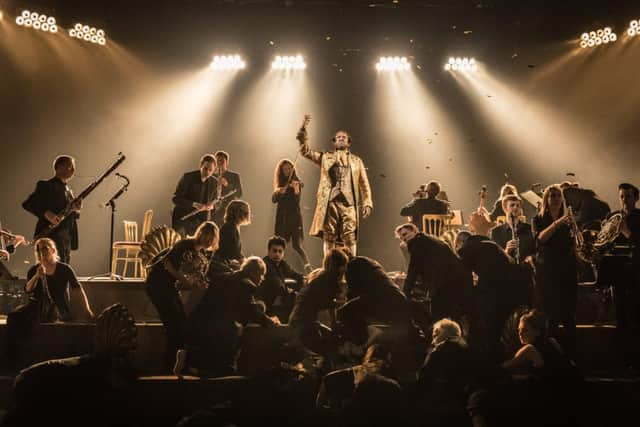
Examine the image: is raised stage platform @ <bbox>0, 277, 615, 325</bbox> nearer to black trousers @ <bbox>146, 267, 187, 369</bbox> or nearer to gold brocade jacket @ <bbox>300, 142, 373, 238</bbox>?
black trousers @ <bbox>146, 267, 187, 369</bbox>

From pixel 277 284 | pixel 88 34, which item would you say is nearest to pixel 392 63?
pixel 88 34

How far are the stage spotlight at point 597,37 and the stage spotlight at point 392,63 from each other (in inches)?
125

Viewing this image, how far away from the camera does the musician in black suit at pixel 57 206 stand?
6.07 m

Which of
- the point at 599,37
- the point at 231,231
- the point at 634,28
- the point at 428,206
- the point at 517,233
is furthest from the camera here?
the point at 599,37

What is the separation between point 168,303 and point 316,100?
7.67 metres

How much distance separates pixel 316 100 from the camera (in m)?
12.2

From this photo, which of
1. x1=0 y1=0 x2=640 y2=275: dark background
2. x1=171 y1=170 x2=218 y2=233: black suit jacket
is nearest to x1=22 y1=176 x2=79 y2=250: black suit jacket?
x1=171 y1=170 x2=218 y2=233: black suit jacket

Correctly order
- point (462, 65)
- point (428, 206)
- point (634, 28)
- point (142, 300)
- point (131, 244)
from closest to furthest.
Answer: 1. point (142, 300)
2. point (428, 206)
3. point (131, 244)
4. point (634, 28)
5. point (462, 65)

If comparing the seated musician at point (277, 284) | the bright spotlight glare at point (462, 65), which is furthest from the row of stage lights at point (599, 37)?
the seated musician at point (277, 284)

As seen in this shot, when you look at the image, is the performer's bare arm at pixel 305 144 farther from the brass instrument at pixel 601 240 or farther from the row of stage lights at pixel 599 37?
the row of stage lights at pixel 599 37

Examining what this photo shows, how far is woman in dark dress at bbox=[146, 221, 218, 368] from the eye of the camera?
519 centimetres

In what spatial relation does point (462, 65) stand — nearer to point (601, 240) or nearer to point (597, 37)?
A: point (597, 37)

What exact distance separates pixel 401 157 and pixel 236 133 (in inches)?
132

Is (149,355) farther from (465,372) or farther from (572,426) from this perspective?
(572,426)
